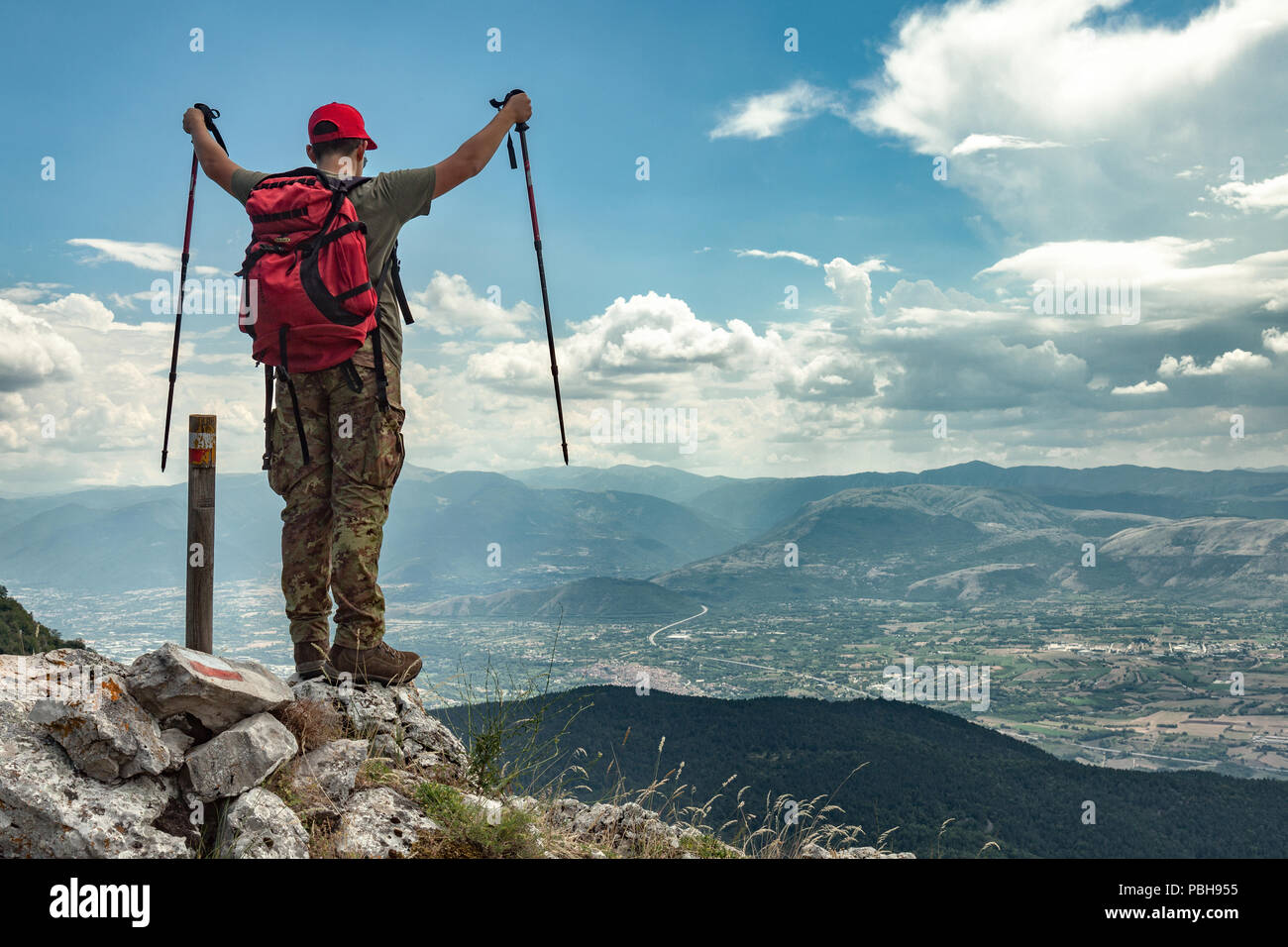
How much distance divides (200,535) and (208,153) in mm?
3164

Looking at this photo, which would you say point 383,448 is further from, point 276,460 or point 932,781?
point 932,781

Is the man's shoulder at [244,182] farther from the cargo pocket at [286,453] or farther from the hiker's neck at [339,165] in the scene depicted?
the cargo pocket at [286,453]

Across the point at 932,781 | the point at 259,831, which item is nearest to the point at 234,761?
the point at 259,831

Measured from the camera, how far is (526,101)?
6414 millimetres

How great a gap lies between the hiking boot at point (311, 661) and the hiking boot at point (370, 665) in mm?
59

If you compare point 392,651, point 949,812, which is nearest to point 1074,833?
point 949,812

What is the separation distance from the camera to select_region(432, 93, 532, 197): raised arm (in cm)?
608

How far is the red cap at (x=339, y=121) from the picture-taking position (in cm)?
627

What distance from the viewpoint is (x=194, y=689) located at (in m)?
4.77

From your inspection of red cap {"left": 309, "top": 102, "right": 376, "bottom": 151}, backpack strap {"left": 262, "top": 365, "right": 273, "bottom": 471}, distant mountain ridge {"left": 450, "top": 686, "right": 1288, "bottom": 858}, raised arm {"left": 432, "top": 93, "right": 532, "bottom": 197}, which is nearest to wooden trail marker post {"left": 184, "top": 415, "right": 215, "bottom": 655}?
backpack strap {"left": 262, "top": 365, "right": 273, "bottom": 471}
